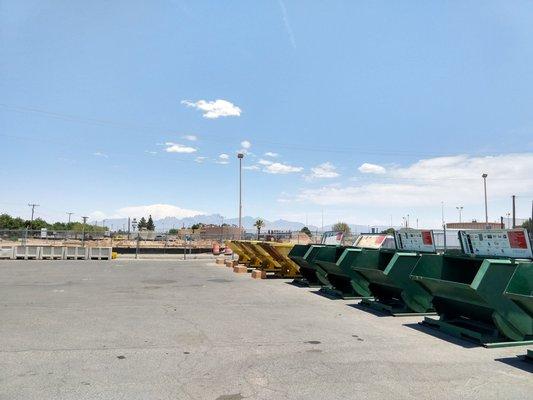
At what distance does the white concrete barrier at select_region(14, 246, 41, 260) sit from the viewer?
26906 mm

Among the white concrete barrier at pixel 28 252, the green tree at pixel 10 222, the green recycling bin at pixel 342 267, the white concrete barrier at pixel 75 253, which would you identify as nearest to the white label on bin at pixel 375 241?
the green recycling bin at pixel 342 267

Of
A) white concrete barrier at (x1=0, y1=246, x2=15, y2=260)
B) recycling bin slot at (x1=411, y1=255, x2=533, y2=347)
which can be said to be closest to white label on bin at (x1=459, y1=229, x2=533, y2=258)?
recycling bin slot at (x1=411, y1=255, x2=533, y2=347)

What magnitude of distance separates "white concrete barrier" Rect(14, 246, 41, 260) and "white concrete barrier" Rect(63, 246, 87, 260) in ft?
4.98

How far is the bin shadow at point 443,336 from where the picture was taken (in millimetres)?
7537

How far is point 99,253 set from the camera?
2864 centimetres

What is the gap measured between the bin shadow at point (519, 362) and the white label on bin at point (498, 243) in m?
1.95

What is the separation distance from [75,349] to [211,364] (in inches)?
85.6

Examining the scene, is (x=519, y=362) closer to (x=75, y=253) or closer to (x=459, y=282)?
(x=459, y=282)

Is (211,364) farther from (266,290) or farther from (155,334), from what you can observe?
(266,290)

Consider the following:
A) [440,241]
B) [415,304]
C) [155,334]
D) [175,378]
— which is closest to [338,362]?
[175,378]

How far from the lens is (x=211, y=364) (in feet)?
19.9

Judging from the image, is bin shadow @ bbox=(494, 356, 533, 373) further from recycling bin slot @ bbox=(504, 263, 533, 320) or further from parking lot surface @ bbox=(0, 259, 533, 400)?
recycling bin slot @ bbox=(504, 263, 533, 320)

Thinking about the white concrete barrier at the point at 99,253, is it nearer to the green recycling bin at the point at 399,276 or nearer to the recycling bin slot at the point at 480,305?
the green recycling bin at the point at 399,276

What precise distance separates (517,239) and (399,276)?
9.15ft
